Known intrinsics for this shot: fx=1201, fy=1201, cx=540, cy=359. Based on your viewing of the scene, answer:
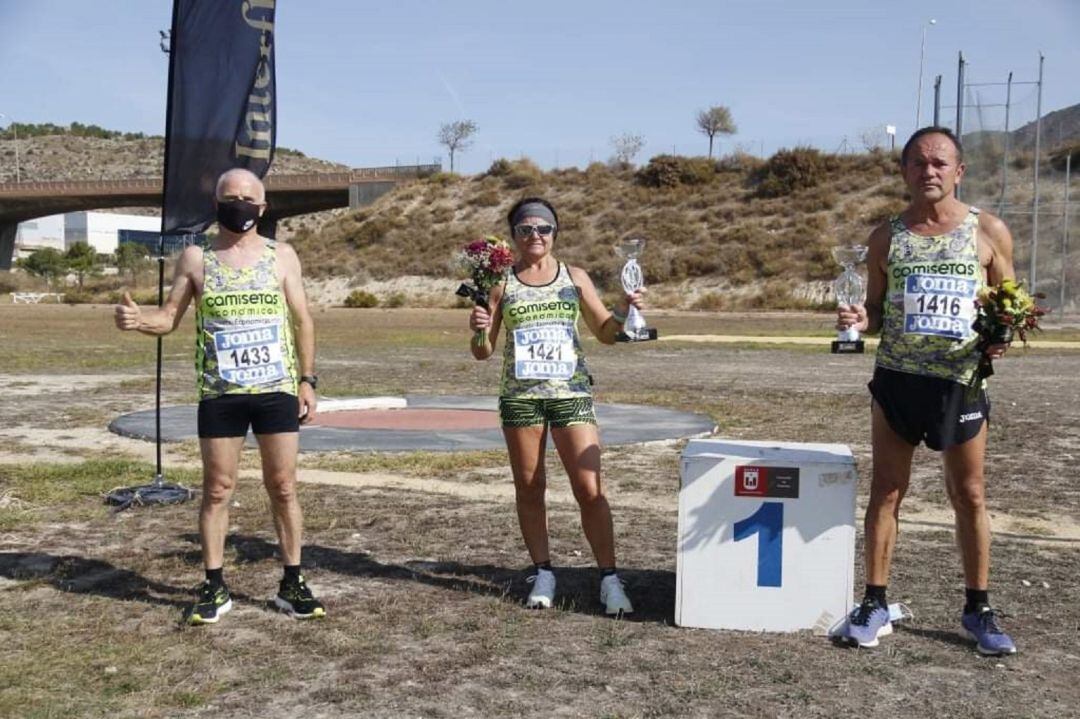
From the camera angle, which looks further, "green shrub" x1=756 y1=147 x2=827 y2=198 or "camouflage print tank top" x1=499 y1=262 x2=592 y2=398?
"green shrub" x1=756 y1=147 x2=827 y2=198

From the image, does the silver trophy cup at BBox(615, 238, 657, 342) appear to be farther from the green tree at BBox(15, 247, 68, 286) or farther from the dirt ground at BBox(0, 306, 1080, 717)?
the green tree at BBox(15, 247, 68, 286)

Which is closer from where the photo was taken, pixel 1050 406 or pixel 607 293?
pixel 1050 406

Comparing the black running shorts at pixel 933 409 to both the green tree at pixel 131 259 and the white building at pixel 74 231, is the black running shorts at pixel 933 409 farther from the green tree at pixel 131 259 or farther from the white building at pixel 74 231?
the white building at pixel 74 231

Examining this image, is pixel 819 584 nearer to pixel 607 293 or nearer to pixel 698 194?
pixel 607 293

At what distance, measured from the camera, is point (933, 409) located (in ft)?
16.0

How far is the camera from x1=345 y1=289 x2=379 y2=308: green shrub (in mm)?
55281

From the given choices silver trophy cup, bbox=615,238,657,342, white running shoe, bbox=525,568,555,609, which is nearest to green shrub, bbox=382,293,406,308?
silver trophy cup, bbox=615,238,657,342

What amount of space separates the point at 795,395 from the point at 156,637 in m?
11.5

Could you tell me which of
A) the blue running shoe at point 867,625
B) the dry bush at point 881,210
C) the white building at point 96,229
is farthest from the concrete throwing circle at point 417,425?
the white building at point 96,229

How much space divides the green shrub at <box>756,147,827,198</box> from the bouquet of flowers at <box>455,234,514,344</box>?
5734cm

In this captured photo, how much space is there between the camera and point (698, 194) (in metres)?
63.8

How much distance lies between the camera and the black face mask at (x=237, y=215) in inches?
215

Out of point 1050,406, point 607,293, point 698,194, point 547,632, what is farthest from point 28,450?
point 698,194

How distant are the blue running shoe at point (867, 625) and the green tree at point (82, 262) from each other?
2555 inches
